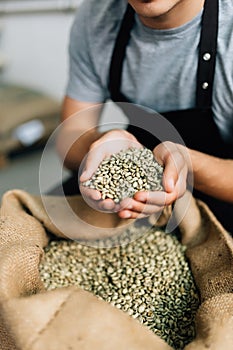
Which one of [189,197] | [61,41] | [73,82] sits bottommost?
[61,41]

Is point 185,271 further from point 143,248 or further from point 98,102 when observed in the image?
point 98,102

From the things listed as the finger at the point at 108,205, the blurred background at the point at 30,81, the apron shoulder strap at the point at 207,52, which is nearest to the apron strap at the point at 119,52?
the apron shoulder strap at the point at 207,52

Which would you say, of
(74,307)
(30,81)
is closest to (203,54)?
(74,307)

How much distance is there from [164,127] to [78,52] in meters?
0.35

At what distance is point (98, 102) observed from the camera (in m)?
1.34

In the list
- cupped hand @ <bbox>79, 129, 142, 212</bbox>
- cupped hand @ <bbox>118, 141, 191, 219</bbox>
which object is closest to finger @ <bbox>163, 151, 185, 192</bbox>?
cupped hand @ <bbox>118, 141, 191, 219</bbox>

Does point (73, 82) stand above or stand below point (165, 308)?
above

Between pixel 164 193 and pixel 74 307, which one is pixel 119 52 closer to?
pixel 164 193

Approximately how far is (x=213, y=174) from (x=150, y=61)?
326mm

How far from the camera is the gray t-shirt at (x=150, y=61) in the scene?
1072 mm

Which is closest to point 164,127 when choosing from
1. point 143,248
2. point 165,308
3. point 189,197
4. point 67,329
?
point 189,197

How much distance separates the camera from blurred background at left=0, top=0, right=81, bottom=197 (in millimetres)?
2422

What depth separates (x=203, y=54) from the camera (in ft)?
3.50

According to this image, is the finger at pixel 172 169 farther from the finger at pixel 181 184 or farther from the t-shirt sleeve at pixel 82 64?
the t-shirt sleeve at pixel 82 64
